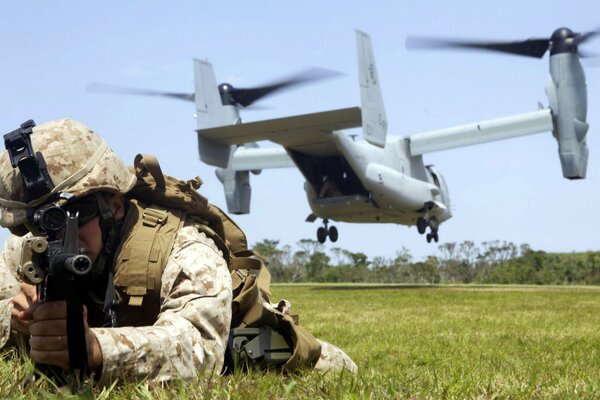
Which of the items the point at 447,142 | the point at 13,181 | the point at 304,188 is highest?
the point at 447,142

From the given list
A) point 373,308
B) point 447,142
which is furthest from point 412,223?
point 373,308

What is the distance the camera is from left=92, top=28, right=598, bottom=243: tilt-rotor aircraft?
2598cm

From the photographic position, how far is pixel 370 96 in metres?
26.7

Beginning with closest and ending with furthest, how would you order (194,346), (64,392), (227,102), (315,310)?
(64,392) → (194,346) → (315,310) → (227,102)

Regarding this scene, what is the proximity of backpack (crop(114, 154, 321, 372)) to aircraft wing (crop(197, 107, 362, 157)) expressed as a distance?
780 inches

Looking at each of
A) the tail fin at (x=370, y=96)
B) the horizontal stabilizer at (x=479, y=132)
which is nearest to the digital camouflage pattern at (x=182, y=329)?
the tail fin at (x=370, y=96)

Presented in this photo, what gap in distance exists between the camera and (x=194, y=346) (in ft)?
9.77

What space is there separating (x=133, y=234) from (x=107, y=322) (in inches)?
12.9

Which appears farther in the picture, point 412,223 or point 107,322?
point 412,223

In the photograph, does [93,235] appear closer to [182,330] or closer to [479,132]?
[182,330]

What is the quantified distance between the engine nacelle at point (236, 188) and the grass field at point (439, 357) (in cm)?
1955

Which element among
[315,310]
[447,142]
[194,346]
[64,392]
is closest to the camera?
[64,392]

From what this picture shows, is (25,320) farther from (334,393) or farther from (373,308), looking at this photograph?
(373,308)

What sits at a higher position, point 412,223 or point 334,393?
point 412,223
